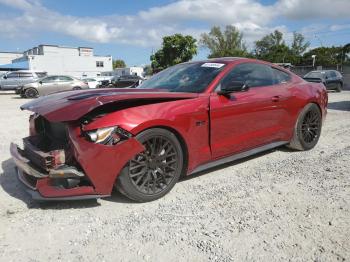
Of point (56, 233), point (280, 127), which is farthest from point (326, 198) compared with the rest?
point (56, 233)

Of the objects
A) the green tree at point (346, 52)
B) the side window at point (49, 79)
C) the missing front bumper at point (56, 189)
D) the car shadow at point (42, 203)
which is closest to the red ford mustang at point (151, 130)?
the missing front bumper at point (56, 189)

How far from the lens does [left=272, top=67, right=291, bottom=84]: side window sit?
5.23m

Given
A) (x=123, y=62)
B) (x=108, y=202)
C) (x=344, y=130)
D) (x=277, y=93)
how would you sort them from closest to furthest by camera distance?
1. (x=108, y=202)
2. (x=277, y=93)
3. (x=344, y=130)
4. (x=123, y=62)

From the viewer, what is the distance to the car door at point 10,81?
25406 mm

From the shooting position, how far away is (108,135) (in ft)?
10.8

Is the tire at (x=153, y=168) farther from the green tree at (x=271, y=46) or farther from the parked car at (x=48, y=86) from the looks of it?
the green tree at (x=271, y=46)

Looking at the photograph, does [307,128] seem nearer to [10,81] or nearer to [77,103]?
[77,103]

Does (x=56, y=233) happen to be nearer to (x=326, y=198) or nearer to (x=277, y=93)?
(x=326, y=198)

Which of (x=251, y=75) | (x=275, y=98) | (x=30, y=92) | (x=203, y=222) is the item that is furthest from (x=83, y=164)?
(x=30, y=92)

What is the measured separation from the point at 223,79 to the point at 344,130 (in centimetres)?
418

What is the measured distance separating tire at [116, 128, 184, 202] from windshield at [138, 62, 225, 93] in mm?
824

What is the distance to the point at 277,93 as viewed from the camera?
196 inches

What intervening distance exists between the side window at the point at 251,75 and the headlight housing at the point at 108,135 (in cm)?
147

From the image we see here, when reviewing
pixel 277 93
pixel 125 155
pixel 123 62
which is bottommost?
pixel 125 155
